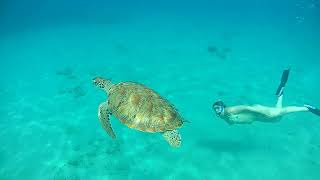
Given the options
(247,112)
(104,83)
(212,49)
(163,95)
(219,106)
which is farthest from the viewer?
(212,49)

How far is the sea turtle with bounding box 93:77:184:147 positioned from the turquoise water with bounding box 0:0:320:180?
3.21m

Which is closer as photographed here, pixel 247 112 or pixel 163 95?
pixel 247 112

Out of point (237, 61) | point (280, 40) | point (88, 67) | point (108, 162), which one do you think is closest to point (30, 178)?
point (108, 162)

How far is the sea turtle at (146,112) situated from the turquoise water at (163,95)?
10.5 ft

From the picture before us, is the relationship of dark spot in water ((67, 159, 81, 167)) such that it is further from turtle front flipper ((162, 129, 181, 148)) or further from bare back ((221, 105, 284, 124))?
bare back ((221, 105, 284, 124))

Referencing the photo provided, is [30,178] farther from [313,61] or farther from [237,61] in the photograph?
[313,61]

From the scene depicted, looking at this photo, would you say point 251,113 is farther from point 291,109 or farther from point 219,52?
point 219,52

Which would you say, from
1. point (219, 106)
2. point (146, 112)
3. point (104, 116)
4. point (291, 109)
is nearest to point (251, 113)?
point (219, 106)

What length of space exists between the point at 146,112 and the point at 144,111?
0.05 m

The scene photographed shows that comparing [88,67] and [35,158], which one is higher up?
[88,67]

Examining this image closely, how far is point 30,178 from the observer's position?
955 cm

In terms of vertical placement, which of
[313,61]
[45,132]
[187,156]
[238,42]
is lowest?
[187,156]

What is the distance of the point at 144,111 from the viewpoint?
6238 mm

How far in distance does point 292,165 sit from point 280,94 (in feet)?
7.84
